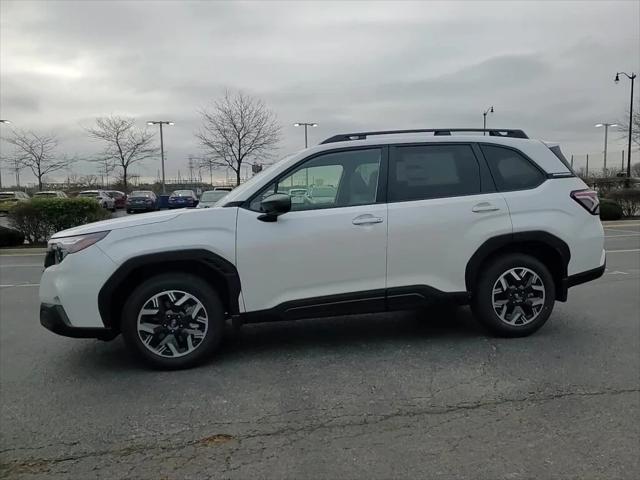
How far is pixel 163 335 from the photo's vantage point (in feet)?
13.6

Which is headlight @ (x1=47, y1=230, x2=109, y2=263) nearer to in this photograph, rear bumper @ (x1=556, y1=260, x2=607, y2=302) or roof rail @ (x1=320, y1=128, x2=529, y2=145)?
roof rail @ (x1=320, y1=128, x2=529, y2=145)

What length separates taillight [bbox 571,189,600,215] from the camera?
4.85m

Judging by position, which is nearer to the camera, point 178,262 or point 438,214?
point 178,262

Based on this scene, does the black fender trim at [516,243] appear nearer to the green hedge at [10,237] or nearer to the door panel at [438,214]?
the door panel at [438,214]

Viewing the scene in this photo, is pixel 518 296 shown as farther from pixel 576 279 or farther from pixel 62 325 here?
pixel 62 325

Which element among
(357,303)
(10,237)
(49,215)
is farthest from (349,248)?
(10,237)

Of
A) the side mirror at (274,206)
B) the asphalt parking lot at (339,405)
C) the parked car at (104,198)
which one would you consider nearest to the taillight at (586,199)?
the asphalt parking lot at (339,405)

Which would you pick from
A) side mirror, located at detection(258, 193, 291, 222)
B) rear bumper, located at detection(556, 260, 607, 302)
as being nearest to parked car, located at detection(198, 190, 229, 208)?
side mirror, located at detection(258, 193, 291, 222)

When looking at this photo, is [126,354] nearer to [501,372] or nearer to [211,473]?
[211,473]

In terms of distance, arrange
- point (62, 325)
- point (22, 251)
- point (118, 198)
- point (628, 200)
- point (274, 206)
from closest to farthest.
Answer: point (62, 325), point (274, 206), point (22, 251), point (628, 200), point (118, 198)

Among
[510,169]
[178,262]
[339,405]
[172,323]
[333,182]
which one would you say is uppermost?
[510,169]

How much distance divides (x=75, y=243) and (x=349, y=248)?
2162mm

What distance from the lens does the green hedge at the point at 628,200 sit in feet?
66.2

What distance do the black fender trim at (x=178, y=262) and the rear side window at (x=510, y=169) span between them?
2.52m
